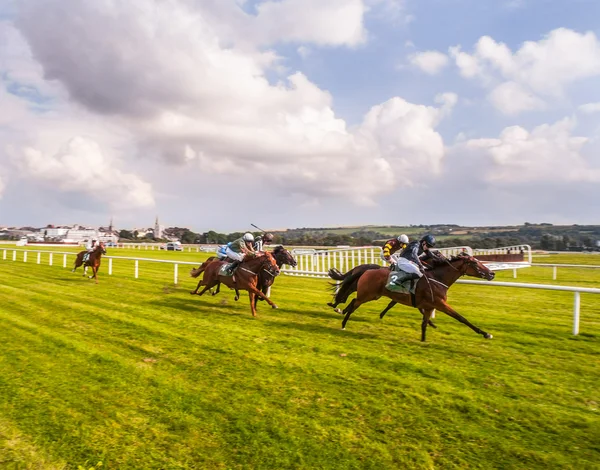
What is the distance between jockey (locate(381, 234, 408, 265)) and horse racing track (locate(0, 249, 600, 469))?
1492 mm

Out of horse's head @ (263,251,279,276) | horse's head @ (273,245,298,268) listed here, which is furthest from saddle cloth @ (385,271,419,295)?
horse's head @ (273,245,298,268)

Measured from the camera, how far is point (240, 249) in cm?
1056

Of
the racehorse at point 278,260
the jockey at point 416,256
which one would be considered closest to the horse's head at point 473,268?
the jockey at point 416,256

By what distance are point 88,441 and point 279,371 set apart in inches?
101

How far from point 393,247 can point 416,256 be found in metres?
0.47

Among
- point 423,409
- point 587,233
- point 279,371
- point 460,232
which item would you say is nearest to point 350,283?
point 279,371

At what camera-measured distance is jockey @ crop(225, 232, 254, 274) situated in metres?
10.3

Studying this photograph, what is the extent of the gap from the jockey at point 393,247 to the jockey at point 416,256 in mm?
108

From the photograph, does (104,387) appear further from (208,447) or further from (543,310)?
(543,310)

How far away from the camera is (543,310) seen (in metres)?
10.3

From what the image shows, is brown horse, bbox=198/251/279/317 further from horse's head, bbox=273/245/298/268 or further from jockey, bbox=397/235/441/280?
jockey, bbox=397/235/441/280

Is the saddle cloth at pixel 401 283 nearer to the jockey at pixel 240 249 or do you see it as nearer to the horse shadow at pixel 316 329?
the horse shadow at pixel 316 329

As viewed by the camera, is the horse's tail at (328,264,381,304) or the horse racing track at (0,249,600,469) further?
the horse's tail at (328,264,381,304)

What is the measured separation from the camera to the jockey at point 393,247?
24.9 ft
